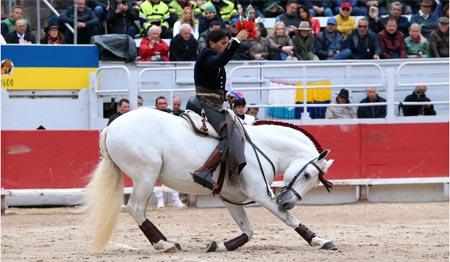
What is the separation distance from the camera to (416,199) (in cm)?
1762

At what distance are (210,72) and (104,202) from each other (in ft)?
5.24

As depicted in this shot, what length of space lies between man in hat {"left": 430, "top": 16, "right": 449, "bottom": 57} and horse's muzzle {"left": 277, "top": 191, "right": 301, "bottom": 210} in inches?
372

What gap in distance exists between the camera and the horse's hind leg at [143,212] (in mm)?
10828

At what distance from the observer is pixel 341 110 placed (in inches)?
725

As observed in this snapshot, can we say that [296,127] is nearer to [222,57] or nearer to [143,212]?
[222,57]

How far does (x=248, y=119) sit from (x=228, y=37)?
1166mm

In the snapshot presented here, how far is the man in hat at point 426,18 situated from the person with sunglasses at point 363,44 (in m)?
1.30

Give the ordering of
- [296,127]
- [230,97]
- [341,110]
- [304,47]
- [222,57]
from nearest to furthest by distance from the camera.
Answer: [222,57] → [296,127] → [230,97] → [341,110] → [304,47]

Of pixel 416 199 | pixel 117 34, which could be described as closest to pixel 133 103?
pixel 117 34

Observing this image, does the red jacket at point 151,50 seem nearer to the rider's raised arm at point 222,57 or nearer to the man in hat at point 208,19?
the man in hat at point 208,19

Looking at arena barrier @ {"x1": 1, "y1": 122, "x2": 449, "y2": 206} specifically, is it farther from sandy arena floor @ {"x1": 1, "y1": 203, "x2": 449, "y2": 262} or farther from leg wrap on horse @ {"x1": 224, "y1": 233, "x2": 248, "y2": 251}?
leg wrap on horse @ {"x1": 224, "y1": 233, "x2": 248, "y2": 251}

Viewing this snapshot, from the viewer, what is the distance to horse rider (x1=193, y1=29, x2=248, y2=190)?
35.8 ft

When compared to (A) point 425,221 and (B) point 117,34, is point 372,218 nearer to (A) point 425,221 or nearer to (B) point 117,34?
(A) point 425,221

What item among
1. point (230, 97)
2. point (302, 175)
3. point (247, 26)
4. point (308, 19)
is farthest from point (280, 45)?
point (247, 26)
